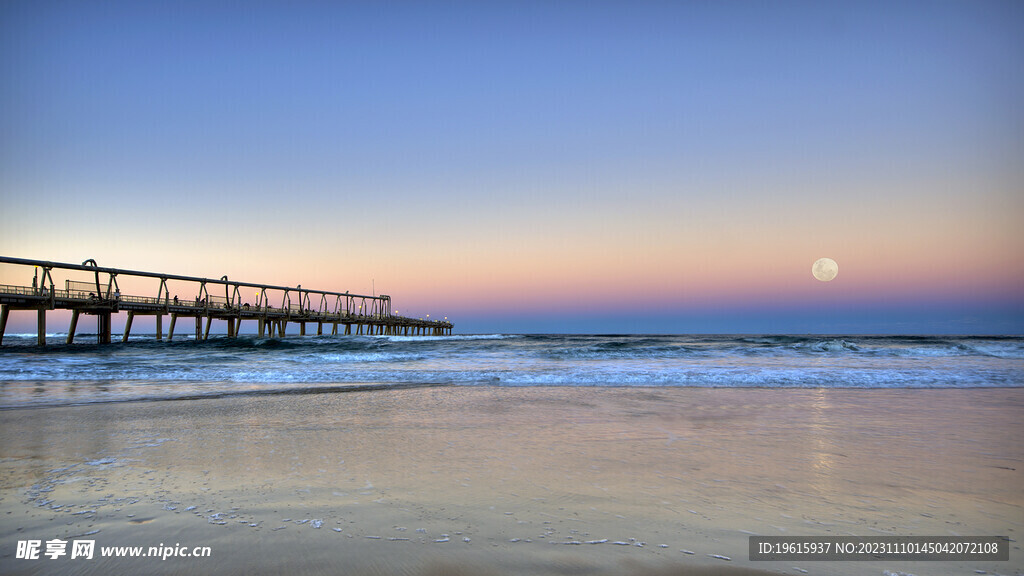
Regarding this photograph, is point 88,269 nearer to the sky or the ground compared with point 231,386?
nearer to the sky

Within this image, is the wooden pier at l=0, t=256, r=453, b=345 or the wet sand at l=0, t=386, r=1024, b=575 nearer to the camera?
the wet sand at l=0, t=386, r=1024, b=575

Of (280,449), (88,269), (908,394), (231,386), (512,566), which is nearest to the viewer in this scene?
(512,566)

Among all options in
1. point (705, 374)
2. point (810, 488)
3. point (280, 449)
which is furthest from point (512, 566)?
point (705, 374)

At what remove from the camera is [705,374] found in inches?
524

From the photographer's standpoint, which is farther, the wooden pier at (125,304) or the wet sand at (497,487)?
the wooden pier at (125,304)

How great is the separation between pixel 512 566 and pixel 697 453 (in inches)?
120

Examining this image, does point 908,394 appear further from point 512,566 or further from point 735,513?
point 512,566

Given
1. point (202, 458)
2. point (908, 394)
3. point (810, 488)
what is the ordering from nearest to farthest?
point (810, 488)
point (202, 458)
point (908, 394)

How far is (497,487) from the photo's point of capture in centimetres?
380

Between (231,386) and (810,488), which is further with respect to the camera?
(231,386)

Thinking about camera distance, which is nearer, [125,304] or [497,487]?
[497,487]

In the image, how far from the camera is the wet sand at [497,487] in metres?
2.63

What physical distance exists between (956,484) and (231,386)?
12.5 m

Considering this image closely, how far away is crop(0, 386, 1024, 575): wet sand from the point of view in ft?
8.64
